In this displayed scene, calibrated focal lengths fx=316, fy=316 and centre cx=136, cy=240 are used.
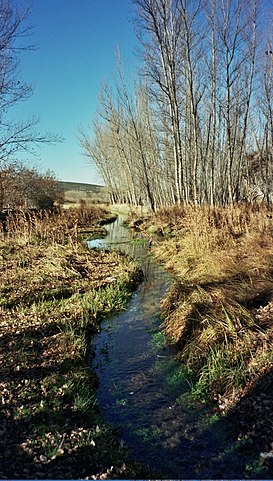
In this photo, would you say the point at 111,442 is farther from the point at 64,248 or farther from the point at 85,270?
the point at 64,248

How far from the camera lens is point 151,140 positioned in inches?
1080

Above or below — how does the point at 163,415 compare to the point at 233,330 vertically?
below

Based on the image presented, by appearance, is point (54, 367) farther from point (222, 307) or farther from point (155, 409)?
point (222, 307)

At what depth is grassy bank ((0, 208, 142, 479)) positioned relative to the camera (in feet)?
8.36

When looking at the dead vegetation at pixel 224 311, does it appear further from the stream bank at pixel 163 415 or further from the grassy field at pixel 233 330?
the stream bank at pixel 163 415

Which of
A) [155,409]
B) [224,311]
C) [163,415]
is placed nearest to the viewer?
[163,415]

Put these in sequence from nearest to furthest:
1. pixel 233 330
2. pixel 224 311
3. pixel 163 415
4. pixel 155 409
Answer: pixel 163 415 < pixel 155 409 < pixel 233 330 < pixel 224 311

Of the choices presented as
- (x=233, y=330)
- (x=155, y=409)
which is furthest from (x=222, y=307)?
(x=155, y=409)

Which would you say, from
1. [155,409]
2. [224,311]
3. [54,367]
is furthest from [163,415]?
[224,311]

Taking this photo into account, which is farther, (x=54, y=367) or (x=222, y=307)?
(x=222, y=307)

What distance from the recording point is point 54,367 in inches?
159

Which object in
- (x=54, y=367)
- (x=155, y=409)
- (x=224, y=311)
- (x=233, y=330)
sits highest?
(x=224, y=311)

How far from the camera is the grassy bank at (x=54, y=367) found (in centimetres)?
255

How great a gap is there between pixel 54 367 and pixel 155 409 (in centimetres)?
138
